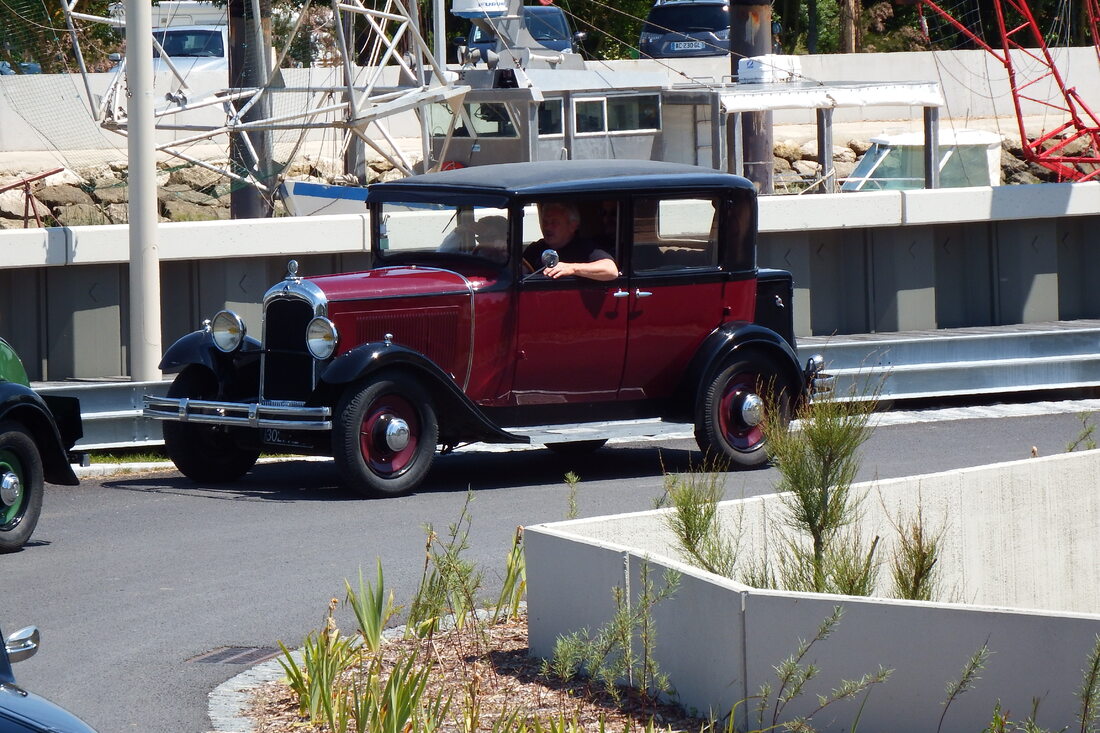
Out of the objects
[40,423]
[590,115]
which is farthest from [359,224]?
[590,115]

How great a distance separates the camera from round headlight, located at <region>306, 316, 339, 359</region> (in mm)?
9727

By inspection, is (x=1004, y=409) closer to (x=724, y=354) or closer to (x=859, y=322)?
(x=859, y=322)

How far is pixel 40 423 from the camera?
8.65 meters

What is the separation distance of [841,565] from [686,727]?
1.00m

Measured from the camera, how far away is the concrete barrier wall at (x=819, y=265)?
1257 cm

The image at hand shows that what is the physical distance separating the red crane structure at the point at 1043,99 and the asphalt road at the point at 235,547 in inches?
409

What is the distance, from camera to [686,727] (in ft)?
18.1

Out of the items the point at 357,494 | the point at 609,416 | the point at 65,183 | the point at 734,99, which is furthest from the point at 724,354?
the point at 65,183

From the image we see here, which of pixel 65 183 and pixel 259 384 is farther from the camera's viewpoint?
pixel 65 183

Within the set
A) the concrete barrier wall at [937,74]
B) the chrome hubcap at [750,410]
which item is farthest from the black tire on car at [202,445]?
the concrete barrier wall at [937,74]

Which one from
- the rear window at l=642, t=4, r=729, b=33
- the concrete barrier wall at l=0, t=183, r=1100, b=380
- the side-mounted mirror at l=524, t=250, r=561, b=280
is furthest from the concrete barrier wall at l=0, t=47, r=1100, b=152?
the side-mounted mirror at l=524, t=250, r=561, b=280

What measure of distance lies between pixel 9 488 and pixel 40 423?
1.53 feet

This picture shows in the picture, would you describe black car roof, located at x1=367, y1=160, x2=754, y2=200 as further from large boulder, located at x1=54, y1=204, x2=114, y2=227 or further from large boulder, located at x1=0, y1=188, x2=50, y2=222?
large boulder, located at x1=0, y1=188, x2=50, y2=222

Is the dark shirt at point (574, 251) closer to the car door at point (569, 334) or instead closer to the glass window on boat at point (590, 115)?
the car door at point (569, 334)
